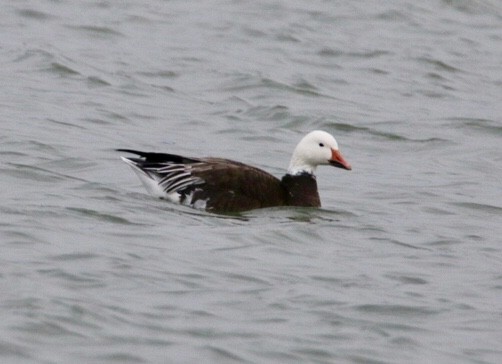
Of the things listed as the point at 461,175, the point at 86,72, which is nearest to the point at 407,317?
the point at 461,175

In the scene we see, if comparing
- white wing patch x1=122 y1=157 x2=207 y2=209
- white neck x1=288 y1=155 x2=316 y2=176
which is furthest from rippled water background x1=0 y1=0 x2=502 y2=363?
white neck x1=288 y1=155 x2=316 y2=176

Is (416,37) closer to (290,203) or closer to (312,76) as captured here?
(312,76)

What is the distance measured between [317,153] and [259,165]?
2058 mm

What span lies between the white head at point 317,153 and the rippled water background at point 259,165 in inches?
17.1

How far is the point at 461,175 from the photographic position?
49.2 ft

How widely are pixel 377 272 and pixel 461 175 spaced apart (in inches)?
181

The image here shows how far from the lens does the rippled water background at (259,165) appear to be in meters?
8.87

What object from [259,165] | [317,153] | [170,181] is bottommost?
[170,181]

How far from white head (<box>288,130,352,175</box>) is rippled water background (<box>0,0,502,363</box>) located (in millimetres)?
434

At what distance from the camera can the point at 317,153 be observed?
41.8 ft

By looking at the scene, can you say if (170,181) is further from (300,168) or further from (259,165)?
(259,165)

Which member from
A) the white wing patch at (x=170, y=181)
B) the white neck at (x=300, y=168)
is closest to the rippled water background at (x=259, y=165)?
the white wing patch at (x=170, y=181)

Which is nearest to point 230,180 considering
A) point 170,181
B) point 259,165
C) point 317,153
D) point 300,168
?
point 170,181

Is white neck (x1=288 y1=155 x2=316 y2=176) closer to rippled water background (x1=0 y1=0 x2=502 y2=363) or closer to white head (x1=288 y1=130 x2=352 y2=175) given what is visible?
white head (x1=288 y1=130 x2=352 y2=175)
